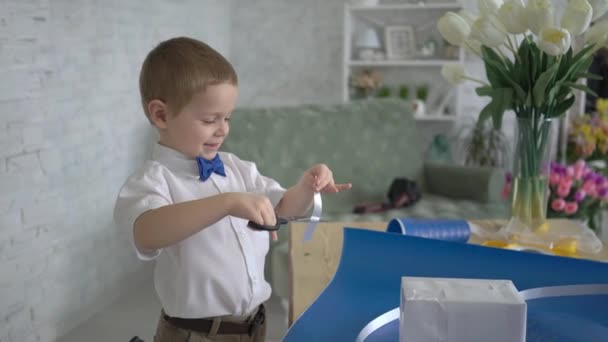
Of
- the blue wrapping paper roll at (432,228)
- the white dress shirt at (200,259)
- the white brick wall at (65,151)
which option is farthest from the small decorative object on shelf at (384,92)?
the white dress shirt at (200,259)

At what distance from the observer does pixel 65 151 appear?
2494 mm

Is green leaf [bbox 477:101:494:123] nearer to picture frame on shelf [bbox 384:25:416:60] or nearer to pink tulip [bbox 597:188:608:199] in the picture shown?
pink tulip [bbox 597:188:608:199]

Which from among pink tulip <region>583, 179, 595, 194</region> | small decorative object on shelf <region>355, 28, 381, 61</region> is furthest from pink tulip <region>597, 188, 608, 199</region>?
small decorative object on shelf <region>355, 28, 381, 61</region>

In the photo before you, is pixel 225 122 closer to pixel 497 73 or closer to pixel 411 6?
pixel 497 73

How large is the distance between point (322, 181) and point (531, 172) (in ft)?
2.32

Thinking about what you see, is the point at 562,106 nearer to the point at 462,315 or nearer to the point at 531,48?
the point at 531,48

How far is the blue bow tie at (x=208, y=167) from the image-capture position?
1.14m

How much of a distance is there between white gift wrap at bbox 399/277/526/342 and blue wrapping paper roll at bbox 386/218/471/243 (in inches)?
23.8

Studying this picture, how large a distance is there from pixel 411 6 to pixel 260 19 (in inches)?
44.4

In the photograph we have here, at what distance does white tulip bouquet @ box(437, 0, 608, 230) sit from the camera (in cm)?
141

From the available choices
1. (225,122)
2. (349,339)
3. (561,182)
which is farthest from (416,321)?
(561,182)


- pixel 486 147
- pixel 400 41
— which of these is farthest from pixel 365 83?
pixel 486 147

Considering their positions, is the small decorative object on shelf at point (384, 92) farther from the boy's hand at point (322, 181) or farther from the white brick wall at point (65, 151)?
the boy's hand at point (322, 181)

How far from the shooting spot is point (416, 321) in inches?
29.5
